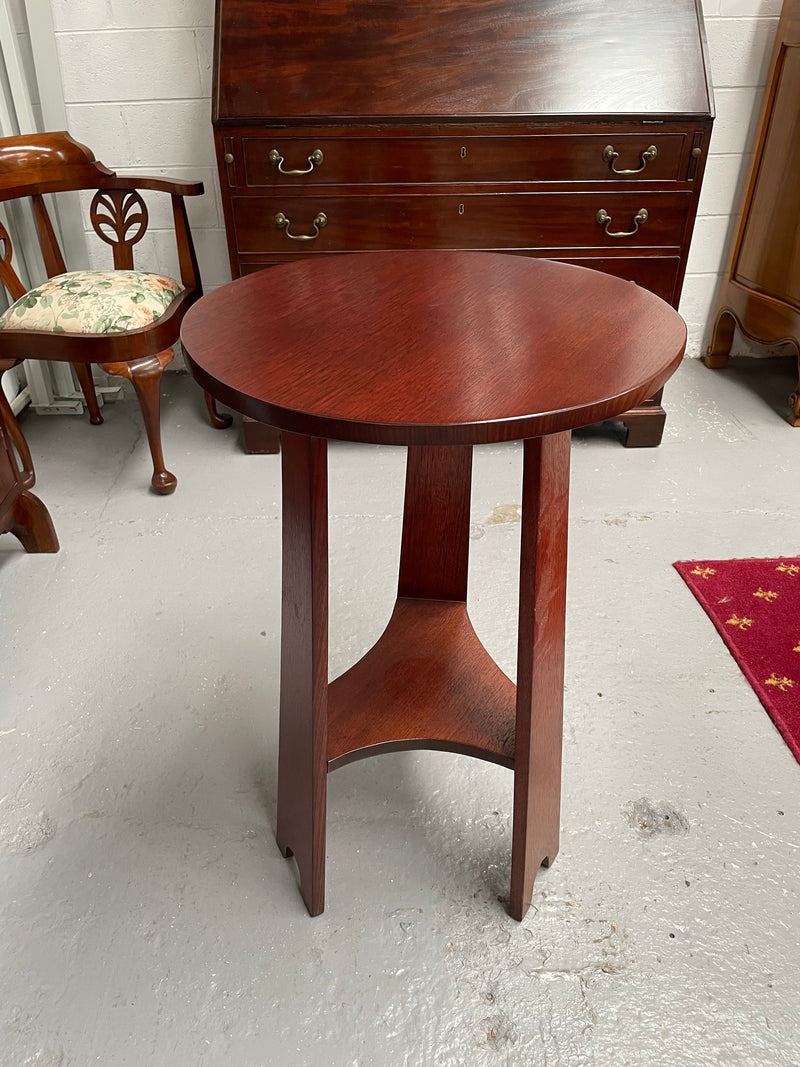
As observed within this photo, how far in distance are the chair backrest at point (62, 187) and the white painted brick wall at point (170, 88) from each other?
1.20 ft

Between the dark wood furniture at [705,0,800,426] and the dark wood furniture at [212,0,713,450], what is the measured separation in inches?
22.0

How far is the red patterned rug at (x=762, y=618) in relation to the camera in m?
1.64

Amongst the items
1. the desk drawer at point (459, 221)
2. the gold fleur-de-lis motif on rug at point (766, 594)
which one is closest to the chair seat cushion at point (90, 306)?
the desk drawer at point (459, 221)

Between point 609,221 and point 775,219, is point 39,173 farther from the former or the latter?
point 775,219

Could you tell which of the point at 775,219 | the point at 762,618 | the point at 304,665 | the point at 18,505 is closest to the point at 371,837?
the point at 304,665

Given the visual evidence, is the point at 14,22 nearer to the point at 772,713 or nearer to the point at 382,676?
the point at 382,676

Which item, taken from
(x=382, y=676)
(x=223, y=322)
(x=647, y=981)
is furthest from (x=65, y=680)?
(x=647, y=981)

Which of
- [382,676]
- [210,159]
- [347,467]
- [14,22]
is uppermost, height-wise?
[14,22]

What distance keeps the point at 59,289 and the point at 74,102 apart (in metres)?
0.96

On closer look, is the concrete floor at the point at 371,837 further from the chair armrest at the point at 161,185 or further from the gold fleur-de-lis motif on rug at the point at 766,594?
the chair armrest at the point at 161,185

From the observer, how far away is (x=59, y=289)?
218 centimetres

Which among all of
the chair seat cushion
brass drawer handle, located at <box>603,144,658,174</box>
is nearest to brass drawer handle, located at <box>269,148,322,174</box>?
the chair seat cushion

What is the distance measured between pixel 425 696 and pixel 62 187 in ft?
6.34

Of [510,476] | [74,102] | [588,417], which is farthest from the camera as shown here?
[74,102]
